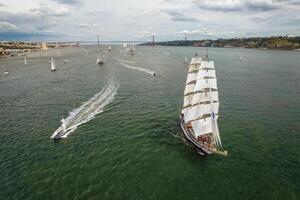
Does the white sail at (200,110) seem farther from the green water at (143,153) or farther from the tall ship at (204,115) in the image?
the green water at (143,153)

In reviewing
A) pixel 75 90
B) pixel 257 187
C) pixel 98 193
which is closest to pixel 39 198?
pixel 98 193

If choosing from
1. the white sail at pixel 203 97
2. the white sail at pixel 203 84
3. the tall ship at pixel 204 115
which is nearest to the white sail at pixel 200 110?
the tall ship at pixel 204 115

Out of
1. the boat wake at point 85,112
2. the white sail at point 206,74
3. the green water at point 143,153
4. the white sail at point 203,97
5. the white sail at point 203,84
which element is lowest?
the green water at point 143,153

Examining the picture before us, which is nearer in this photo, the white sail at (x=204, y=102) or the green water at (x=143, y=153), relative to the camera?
the green water at (x=143, y=153)

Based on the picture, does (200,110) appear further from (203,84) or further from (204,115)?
(203,84)

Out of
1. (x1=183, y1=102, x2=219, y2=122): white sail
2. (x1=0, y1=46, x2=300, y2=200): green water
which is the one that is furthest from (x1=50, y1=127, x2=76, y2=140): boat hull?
(x1=183, y1=102, x2=219, y2=122): white sail

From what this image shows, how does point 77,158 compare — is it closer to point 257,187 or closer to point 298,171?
point 257,187

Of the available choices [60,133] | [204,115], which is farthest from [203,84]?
[60,133]

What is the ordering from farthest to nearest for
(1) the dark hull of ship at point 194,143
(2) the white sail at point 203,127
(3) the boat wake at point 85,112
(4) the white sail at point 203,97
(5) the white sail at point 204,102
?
(3) the boat wake at point 85,112
(4) the white sail at point 203,97
(5) the white sail at point 204,102
(2) the white sail at point 203,127
(1) the dark hull of ship at point 194,143
